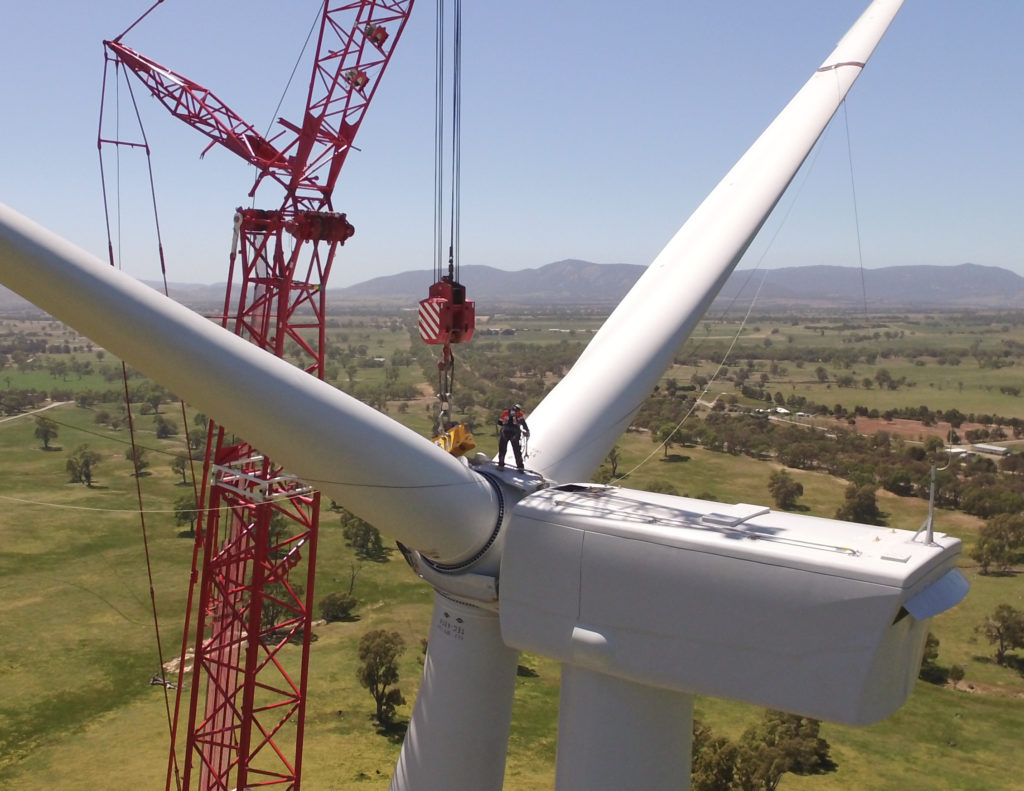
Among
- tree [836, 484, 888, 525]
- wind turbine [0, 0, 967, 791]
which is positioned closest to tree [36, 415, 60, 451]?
tree [836, 484, 888, 525]

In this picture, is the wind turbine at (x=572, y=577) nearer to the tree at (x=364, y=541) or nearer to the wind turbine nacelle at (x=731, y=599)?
the wind turbine nacelle at (x=731, y=599)

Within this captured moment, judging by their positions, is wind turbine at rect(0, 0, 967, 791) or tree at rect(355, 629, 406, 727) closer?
wind turbine at rect(0, 0, 967, 791)

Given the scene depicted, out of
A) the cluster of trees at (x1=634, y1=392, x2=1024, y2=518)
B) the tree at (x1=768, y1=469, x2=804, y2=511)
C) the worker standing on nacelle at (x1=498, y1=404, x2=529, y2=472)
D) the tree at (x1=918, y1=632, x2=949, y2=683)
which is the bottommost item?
the tree at (x1=918, y1=632, x2=949, y2=683)

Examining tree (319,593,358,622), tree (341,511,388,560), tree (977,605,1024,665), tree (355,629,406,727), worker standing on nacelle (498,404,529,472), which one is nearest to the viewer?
worker standing on nacelle (498,404,529,472)

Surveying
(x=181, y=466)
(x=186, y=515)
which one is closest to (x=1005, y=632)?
(x=186, y=515)

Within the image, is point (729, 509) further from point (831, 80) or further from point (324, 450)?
point (831, 80)

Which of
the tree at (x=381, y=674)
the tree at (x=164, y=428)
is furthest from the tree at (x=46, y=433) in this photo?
the tree at (x=381, y=674)

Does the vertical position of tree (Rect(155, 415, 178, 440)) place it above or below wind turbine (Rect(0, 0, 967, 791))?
below

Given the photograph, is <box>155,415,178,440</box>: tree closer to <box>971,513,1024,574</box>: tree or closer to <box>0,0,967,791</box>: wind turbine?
<box>971,513,1024,574</box>: tree

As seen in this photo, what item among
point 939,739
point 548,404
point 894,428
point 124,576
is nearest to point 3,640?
point 124,576

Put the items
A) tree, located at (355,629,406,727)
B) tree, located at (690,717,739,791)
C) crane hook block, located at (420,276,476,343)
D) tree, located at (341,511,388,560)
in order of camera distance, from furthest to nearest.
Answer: tree, located at (341,511,388,560)
tree, located at (355,629,406,727)
tree, located at (690,717,739,791)
crane hook block, located at (420,276,476,343)
